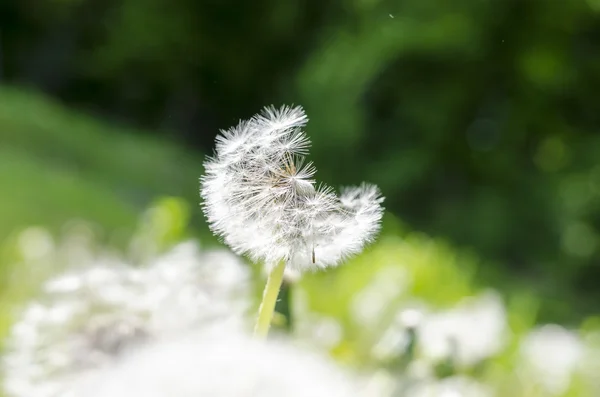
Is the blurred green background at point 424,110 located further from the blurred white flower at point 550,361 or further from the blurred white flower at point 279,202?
the blurred white flower at point 279,202

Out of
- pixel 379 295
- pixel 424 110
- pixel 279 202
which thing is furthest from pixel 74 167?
pixel 279 202

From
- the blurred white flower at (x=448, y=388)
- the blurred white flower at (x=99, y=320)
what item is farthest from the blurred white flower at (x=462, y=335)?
the blurred white flower at (x=99, y=320)

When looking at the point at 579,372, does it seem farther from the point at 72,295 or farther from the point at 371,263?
the point at 72,295

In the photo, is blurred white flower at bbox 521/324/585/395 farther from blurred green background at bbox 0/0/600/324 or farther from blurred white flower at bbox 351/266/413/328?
blurred green background at bbox 0/0/600/324

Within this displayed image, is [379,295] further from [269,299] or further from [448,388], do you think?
[269,299]

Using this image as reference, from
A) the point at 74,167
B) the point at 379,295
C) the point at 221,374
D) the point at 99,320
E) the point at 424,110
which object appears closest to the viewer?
the point at 221,374

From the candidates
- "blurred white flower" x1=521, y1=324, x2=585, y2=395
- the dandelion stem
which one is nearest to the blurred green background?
"blurred white flower" x1=521, y1=324, x2=585, y2=395

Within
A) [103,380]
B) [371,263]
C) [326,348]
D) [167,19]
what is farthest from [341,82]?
[103,380]
